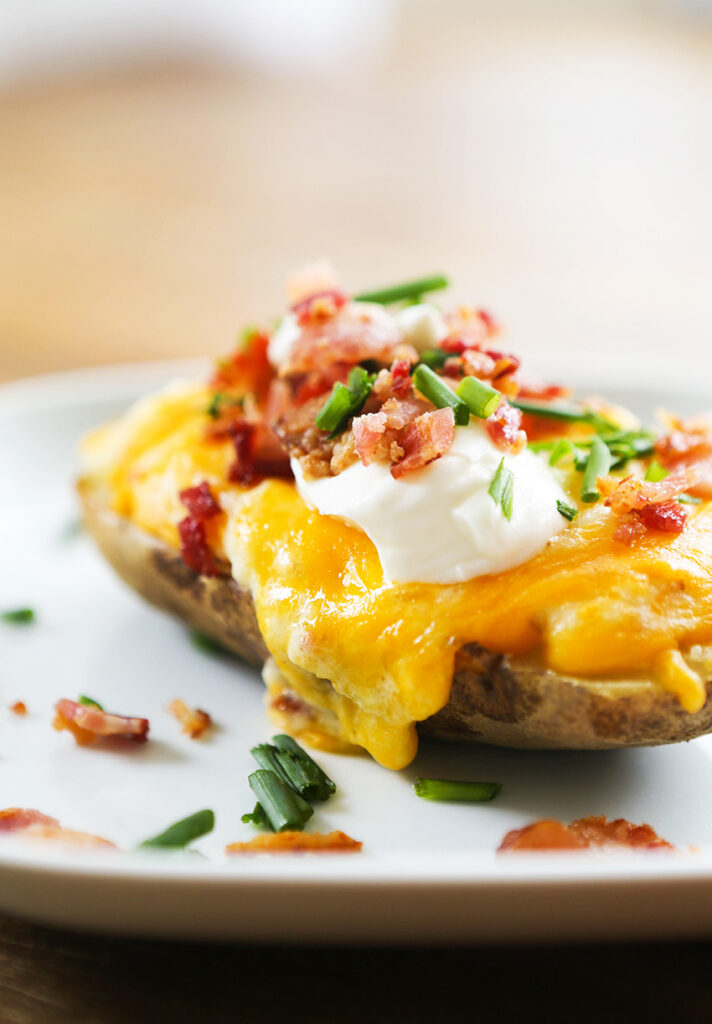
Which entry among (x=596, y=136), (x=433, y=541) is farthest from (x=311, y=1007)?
(x=596, y=136)

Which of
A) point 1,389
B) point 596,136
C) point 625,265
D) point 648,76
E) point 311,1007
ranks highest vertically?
point 648,76

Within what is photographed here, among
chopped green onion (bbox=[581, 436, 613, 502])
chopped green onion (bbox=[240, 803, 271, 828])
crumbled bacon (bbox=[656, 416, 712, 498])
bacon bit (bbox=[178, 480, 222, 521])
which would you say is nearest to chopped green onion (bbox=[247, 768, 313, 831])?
chopped green onion (bbox=[240, 803, 271, 828])

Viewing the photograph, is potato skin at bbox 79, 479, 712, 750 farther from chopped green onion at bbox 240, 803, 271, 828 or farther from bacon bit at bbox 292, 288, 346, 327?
bacon bit at bbox 292, 288, 346, 327

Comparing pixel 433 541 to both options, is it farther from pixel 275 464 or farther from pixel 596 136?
pixel 596 136

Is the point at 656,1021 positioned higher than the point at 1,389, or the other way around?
the point at 1,389

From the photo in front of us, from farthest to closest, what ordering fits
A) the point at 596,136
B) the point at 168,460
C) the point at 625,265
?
the point at 596,136
the point at 625,265
the point at 168,460

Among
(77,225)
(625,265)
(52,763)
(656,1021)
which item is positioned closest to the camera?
(656,1021)
